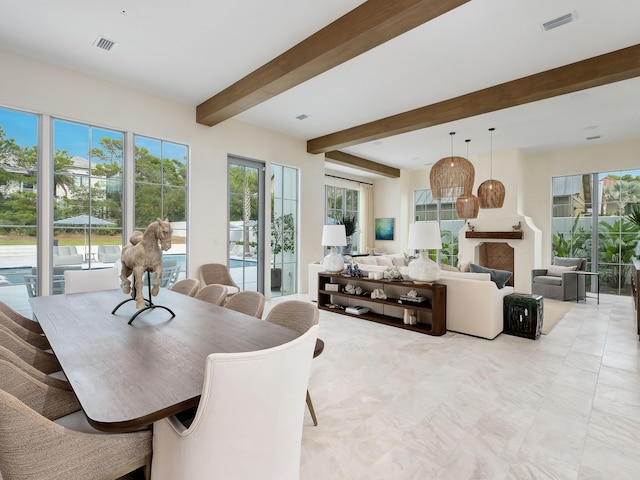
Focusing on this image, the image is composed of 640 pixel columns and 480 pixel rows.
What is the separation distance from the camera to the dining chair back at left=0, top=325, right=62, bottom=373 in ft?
5.95

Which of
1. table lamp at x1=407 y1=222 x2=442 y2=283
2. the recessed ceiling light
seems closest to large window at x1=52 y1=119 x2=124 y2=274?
table lamp at x1=407 y1=222 x2=442 y2=283

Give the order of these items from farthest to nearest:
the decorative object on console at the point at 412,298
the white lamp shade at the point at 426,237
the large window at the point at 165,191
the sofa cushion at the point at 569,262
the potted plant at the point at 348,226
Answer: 1. the potted plant at the point at 348,226
2. the sofa cushion at the point at 569,262
3. the large window at the point at 165,191
4. the decorative object on console at the point at 412,298
5. the white lamp shade at the point at 426,237

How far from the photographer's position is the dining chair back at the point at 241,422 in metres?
1.00

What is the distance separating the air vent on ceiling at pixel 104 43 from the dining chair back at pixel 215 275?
294cm

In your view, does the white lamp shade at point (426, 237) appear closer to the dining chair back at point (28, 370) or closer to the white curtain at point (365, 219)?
the dining chair back at point (28, 370)

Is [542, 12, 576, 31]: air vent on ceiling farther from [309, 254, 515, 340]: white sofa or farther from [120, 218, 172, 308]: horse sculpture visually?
[120, 218, 172, 308]: horse sculpture

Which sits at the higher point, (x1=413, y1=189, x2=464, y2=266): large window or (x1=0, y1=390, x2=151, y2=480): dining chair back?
(x1=413, y1=189, x2=464, y2=266): large window

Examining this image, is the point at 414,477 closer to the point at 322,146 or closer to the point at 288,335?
the point at 288,335

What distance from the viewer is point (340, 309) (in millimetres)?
5223

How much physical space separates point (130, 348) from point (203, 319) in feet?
1.84

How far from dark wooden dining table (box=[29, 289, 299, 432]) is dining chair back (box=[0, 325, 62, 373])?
0.47ft

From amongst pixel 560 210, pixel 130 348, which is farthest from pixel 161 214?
pixel 560 210

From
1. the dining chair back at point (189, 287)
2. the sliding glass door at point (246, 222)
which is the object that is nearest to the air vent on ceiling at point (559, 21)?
the dining chair back at point (189, 287)

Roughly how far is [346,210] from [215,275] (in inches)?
210
